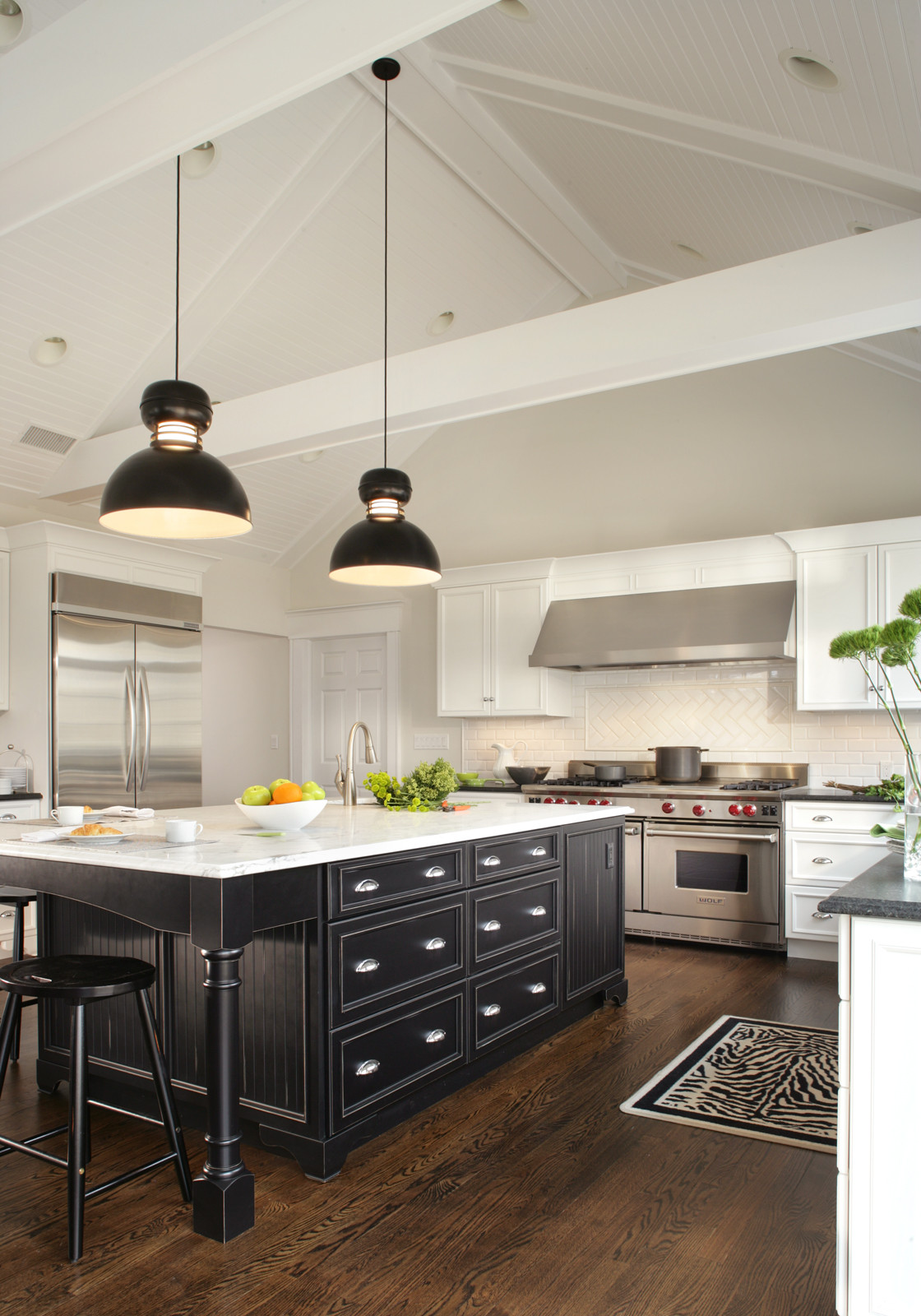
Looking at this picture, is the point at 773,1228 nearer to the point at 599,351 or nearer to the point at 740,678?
the point at 599,351

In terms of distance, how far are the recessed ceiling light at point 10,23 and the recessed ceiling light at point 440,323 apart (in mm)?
3225

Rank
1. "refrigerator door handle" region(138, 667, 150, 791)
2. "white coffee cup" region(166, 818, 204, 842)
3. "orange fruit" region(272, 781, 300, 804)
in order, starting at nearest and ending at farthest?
"white coffee cup" region(166, 818, 204, 842)
"orange fruit" region(272, 781, 300, 804)
"refrigerator door handle" region(138, 667, 150, 791)

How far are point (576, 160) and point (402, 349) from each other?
2.01 meters

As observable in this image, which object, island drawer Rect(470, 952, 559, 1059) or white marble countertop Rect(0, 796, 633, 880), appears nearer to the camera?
white marble countertop Rect(0, 796, 633, 880)

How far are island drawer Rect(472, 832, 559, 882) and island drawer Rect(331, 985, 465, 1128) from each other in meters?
0.42

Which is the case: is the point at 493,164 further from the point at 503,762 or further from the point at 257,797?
the point at 257,797

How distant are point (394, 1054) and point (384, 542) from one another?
181cm

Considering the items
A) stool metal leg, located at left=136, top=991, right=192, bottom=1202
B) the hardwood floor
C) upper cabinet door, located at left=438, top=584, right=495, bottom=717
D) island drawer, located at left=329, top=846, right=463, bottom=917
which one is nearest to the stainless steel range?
upper cabinet door, located at left=438, top=584, right=495, bottom=717

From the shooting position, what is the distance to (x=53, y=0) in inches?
141

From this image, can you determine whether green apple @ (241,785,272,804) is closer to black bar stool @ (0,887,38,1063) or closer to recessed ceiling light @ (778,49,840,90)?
black bar stool @ (0,887,38,1063)

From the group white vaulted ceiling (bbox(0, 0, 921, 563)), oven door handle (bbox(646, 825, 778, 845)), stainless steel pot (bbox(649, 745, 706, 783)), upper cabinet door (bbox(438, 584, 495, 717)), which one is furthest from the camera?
upper cabinet door (bbox(438, 584, 495, 717))

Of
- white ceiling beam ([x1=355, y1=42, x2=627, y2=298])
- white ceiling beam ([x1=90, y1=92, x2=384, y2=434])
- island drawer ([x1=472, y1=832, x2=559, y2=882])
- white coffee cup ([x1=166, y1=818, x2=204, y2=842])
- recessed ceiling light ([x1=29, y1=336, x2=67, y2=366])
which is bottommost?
island drawer ([x1=472, y1=832, x2=559, y2=882])

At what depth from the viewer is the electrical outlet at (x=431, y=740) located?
7406 mm

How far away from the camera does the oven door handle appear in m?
5.21
